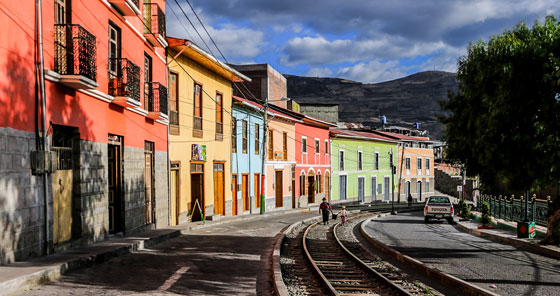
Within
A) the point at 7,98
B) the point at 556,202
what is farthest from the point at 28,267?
the point at 556,202

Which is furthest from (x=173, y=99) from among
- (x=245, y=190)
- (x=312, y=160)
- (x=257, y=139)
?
(x=312, y=160)

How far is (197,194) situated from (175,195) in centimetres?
321

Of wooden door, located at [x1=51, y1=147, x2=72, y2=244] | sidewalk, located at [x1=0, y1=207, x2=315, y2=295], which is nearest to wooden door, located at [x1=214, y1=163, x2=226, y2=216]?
sidewalk, located at [x1=0, y1=207, x2=315, y2=295]

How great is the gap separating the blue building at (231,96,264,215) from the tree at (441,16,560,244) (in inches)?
722

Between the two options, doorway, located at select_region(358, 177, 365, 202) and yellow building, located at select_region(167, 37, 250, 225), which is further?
doorway, located at select_region(358, 177, 365, 202)

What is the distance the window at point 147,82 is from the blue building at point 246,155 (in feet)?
39.2

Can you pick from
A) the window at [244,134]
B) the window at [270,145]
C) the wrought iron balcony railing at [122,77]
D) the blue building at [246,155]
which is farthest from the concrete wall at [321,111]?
the wrought iron balcony railing at [122,77]

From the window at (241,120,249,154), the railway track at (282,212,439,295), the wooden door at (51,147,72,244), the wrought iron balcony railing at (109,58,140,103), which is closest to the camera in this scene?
the railway track at (282,212,439,295)

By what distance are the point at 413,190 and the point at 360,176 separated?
44.1ft

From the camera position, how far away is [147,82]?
19250 mm

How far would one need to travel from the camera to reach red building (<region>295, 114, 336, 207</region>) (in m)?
45.7

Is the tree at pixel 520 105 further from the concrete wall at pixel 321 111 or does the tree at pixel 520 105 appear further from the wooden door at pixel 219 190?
the concrete wall at pixel 321 111

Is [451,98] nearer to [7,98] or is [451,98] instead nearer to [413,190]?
[7,98]

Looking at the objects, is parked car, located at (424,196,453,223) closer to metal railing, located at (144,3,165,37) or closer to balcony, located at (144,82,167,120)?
balcony, located at (144,82,167,120)
